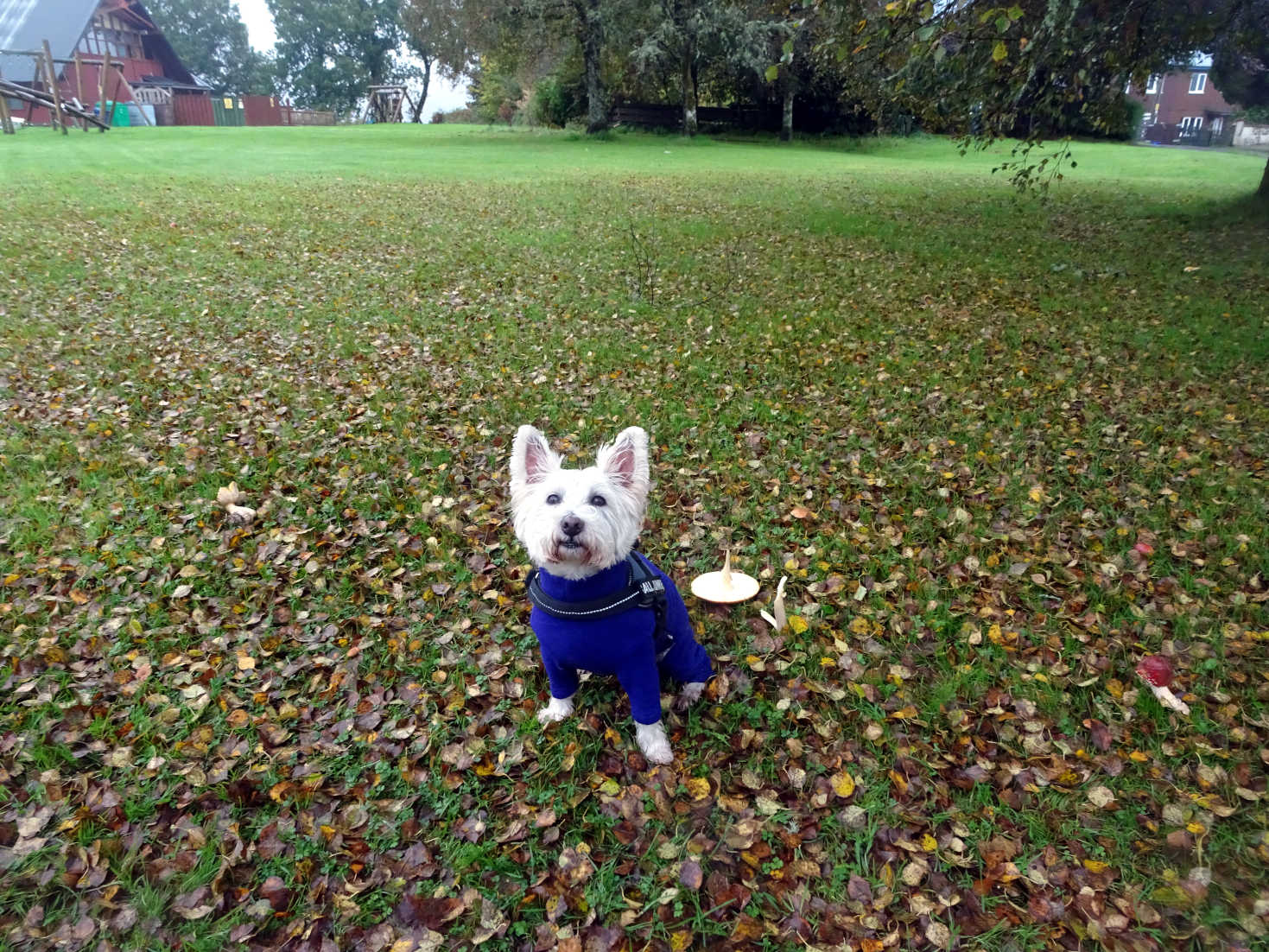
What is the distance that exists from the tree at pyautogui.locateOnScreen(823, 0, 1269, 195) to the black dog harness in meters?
8.68

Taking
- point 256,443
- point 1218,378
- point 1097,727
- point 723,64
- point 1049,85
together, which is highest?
point 723,64

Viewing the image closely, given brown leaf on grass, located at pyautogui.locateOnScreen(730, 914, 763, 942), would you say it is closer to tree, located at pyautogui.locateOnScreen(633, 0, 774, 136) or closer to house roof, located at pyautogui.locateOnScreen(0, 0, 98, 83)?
tree, located at pyautogui.locateOnScreen(633, 0, 774, 136)

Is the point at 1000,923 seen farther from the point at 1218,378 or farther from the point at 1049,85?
the point at 1049,85

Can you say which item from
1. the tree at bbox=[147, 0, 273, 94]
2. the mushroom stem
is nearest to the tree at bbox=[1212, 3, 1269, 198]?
the mushroom stem

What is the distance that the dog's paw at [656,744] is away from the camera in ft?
12.0

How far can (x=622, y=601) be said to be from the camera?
10.8 feet

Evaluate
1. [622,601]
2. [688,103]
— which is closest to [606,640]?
[622,601]

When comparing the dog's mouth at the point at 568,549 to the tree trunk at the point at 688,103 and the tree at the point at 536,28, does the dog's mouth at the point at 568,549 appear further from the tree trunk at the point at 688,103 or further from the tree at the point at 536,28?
the tree trunk at the point at 688,103

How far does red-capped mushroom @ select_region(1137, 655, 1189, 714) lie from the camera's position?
384 cm

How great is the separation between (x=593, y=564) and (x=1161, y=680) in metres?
3.22

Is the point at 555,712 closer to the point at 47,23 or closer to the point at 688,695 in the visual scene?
the point at 688,695

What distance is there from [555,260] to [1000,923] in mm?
12324

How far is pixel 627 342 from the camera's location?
9.34 metres

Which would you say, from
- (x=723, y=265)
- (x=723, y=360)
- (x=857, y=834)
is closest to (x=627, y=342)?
(x=723, y=360)
